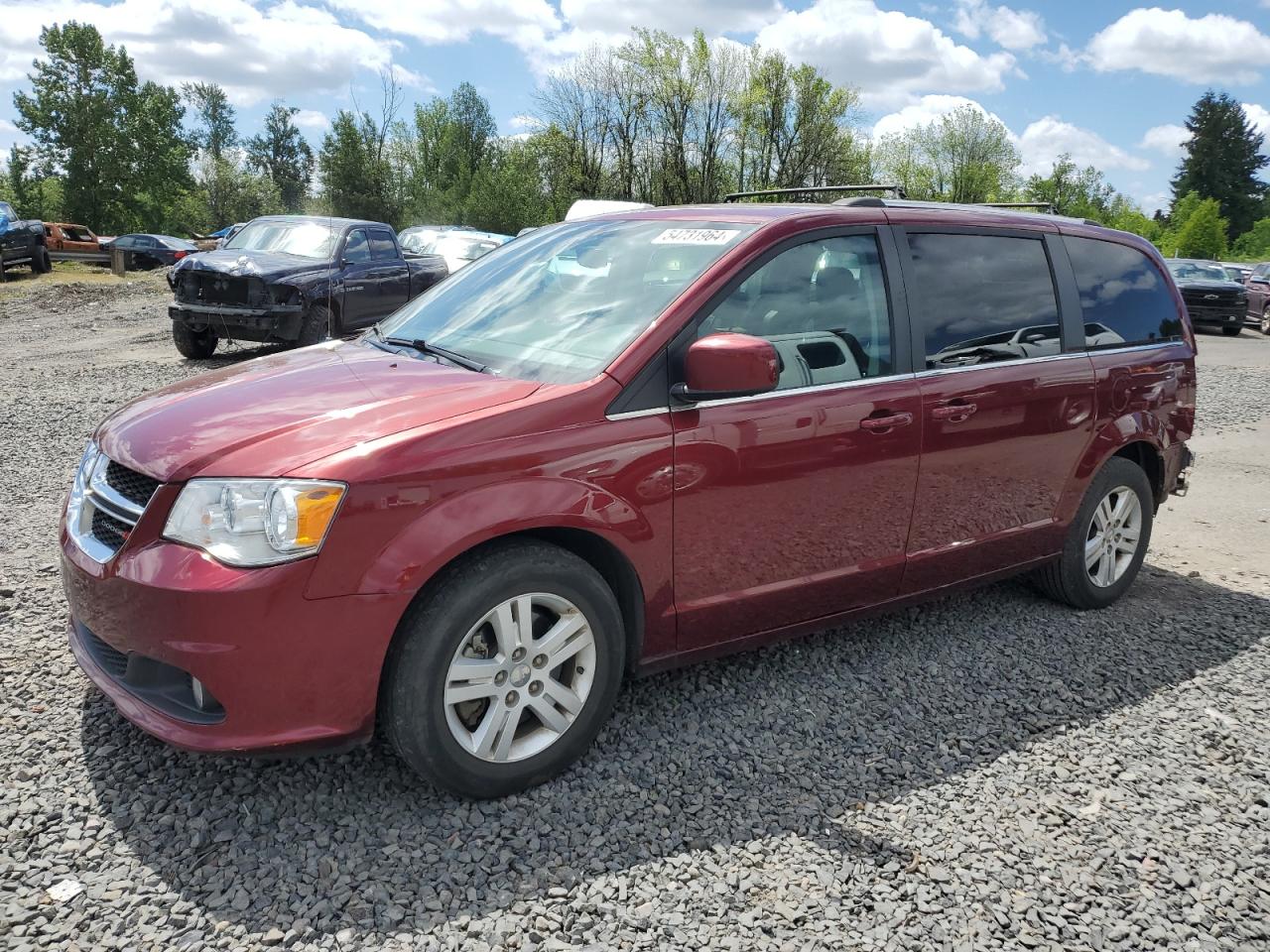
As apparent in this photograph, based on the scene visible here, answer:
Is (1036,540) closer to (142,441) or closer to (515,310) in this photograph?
(515,310)

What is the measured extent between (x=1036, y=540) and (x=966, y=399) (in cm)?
94

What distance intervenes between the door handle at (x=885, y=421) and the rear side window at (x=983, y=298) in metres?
0.28

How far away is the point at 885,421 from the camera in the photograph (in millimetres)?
3668

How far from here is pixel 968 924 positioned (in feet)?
8.41

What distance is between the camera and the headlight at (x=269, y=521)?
2585mm

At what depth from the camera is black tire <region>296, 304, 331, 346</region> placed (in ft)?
38.3

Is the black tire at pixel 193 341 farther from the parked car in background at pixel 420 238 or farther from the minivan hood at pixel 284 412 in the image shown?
the minivan hood at pixel 284 412

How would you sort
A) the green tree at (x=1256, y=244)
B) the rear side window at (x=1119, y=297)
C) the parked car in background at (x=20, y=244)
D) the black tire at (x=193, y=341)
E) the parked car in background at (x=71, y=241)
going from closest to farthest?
the rear side window at (x=1119, y=297)
the black tire at (x=193, y=341)
the parked car in background at (x=20, y=244)
the parked car in background at (x=71, y=241)
the green tree at (x=1256, y=244)

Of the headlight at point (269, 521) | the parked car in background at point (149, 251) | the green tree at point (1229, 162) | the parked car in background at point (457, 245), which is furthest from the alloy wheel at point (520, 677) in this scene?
the green tree at point (1229, 162)

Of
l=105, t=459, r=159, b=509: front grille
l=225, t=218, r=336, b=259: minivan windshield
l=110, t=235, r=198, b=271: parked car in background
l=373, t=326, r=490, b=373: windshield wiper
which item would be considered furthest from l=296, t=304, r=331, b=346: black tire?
l=110, t=235, r=198, b=271: parked car in background

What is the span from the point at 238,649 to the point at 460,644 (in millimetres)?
591

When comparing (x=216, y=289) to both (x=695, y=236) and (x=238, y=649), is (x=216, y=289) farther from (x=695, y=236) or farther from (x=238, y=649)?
(x=238, y=649)

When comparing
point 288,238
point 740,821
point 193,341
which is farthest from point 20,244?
point 740,821

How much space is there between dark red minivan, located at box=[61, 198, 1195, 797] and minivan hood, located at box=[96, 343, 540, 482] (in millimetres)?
14
